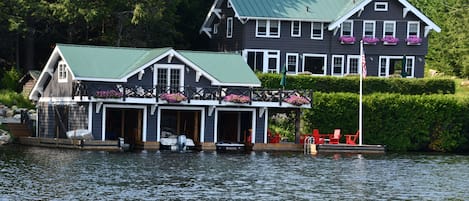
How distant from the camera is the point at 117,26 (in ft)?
250

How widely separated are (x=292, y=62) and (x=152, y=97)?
20473 mm

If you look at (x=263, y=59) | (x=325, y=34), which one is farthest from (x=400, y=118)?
(x=263, y=59)

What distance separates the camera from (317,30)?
77.7 meters

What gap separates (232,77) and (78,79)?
29.0 ft

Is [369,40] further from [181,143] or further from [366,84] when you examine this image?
[181,143]

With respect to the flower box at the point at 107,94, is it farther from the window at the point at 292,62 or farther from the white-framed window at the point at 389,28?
the white-framed window at the point at 389,28

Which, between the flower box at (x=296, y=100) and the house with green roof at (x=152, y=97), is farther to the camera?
the flower box at (x=296, y=100)

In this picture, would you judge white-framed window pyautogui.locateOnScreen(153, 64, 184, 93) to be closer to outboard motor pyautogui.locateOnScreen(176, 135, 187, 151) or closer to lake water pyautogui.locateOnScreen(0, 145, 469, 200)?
outboard motor pyautogui.locateOnScreen(176, 135, 187, 151)

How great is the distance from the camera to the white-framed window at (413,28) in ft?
258

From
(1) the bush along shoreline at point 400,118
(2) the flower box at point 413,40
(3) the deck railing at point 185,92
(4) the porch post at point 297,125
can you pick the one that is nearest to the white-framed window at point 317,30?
(2) the flower box at point 413,40

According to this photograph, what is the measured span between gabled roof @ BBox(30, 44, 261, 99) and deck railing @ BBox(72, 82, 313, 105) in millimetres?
471

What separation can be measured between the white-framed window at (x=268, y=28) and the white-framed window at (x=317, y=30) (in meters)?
2.54

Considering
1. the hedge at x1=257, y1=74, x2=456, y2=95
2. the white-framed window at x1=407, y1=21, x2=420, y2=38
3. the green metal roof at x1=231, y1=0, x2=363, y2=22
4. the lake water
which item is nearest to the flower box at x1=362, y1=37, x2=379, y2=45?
the green metal roof at x1=231, y1=0, x2=363, y2=22

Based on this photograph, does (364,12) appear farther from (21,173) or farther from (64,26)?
(21,173)
